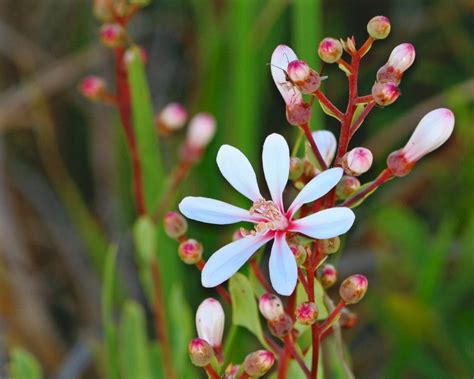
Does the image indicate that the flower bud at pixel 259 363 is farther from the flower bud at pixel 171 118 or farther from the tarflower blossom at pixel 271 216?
the flower bud at pixel 171 118

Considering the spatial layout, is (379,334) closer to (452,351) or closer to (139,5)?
(452,351)

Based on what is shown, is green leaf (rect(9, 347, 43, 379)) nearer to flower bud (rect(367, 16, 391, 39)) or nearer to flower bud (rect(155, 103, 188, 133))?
flower bud (rect(155, 103, 188, 133))

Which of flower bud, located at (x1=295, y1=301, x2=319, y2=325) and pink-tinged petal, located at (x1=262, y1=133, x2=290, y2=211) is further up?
pink-tinged petal, located at (x1=262, y1=133, x2=290, y2=211)

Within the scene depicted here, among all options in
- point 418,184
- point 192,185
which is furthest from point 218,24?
point 418,184

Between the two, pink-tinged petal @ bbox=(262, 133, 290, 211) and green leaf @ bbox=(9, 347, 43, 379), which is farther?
green leaf @ bbox=(9, 347, 43, 379)

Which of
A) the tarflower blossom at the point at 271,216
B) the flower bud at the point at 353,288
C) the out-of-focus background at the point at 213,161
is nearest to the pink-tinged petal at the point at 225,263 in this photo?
the tarflower blossom at the point at 271,216

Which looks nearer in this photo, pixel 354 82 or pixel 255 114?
pixel 354 82

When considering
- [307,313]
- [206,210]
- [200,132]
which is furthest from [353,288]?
[200,132]

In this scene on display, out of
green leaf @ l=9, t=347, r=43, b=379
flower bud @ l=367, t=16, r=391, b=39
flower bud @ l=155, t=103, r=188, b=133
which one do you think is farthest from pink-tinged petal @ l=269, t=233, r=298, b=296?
flower bud @ l=155, t=103, r=188, b=133
